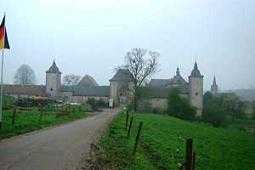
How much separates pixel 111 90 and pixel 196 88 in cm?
2407

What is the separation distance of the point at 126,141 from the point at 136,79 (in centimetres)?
6146

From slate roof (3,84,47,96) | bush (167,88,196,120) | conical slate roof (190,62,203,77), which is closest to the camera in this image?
bush (167,88,196,120)

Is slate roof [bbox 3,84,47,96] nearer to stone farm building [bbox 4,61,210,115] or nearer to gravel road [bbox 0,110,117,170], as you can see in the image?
stone farm building [bbox 4,61,210,115]

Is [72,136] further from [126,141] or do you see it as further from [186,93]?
[186,93]

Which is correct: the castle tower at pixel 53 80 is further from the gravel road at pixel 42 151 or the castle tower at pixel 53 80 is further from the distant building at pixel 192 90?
the gravel road at pixel 42 151

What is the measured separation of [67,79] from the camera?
519 feet

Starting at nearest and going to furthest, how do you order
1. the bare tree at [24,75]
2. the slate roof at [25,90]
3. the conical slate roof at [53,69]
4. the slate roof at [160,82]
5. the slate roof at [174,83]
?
1. the slate roof at [25,90]
2. the slate roof at [174,83]
3. the conical slate roof at [53,69]
4. the slate roof at [160,82]
5. the bare tree at [24,75]

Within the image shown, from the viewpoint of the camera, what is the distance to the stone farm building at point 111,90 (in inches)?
4281

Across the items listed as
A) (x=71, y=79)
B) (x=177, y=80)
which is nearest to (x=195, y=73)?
(x=177, y=80)

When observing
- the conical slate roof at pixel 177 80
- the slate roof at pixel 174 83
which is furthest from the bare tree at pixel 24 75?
the conical slate roof at pixel 177 80

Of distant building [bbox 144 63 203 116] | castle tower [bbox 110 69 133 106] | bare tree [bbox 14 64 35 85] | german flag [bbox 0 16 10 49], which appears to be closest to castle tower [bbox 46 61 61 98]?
castle tower [bbox 110 69 133 106]

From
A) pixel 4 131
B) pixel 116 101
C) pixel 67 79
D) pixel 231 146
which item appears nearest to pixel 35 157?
pixel 4 131

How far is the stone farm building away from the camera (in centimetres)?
10875

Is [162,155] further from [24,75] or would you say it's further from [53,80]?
[24,75]
